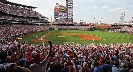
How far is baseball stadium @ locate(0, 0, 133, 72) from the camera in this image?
25.6 ft

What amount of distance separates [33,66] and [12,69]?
1.11 m

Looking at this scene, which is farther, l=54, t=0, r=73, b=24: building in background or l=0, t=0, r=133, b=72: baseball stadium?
l=54, t=0, r=73, b=24: building in background

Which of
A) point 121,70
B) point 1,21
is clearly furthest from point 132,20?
point 121,70

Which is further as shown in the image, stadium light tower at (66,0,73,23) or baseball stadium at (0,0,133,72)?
stadium light tower at (66,0,73,23)

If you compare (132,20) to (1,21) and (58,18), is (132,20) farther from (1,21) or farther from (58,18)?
(1,21)

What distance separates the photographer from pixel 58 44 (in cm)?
4009

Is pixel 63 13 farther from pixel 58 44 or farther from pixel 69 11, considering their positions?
pixel 58 44

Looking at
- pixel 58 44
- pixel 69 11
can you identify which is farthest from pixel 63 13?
pixel 58 44

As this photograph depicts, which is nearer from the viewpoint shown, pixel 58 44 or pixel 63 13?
pixel 58 44

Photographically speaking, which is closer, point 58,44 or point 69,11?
point 58,44

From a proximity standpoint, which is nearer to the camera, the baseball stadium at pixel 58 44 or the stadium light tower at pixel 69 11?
the baseball stadium at pixel 58 44

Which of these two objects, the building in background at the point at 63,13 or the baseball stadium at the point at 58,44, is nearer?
the baseball stadium at the point at 58,44

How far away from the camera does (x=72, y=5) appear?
137625 millimetres

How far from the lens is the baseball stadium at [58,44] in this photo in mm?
7816
